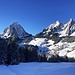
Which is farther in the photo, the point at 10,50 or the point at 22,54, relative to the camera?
the point at 22,54

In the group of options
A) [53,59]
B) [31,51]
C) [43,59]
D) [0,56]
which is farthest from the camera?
[53,59]

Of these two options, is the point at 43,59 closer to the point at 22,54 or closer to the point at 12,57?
the point at 22,54

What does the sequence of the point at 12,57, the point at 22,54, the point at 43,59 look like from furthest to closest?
the point at 43,59 → the point at 22,54 → the point at 12,57

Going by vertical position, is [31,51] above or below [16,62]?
above

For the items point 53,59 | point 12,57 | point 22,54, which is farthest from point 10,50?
point 53,59

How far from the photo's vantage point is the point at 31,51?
78750 millimetres

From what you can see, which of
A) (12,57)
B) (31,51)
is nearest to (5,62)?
(12,57)

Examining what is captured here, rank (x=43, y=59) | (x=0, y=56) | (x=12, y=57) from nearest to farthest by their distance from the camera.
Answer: (x=0, y=56), (x=12, y=57), (x=43, y=59)

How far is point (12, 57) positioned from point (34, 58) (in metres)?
27.0

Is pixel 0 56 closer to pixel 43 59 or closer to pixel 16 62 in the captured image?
pixel 16 62

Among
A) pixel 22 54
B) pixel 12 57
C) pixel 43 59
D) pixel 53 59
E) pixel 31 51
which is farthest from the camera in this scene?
pixel 53 59

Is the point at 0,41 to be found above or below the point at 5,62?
above

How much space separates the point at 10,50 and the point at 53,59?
5229cm

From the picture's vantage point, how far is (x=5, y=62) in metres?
52.0
